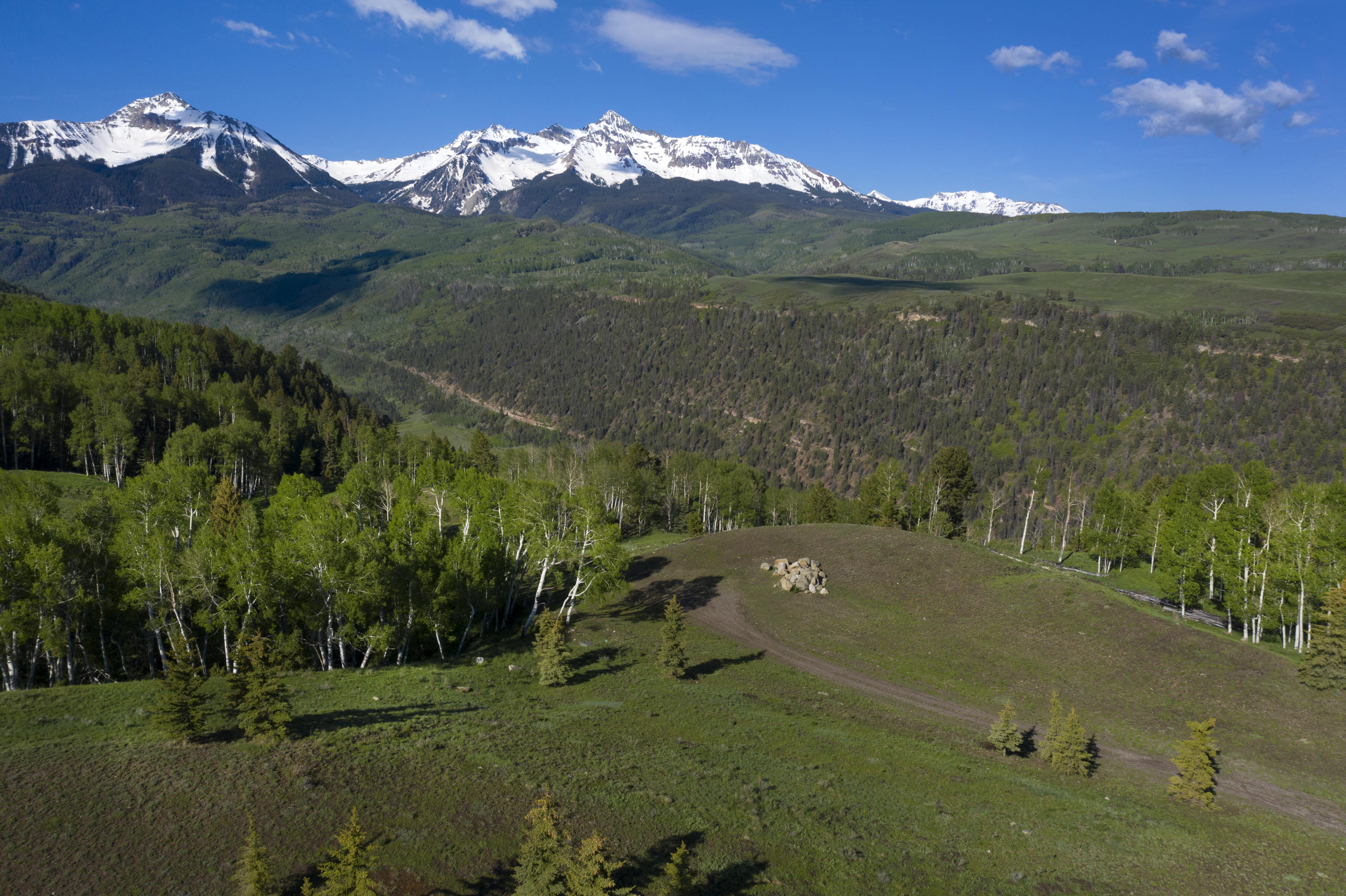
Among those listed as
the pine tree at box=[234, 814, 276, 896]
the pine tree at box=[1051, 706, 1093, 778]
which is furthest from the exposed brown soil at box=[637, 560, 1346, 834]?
the pine tree at box=[234, 814, 276, 896]

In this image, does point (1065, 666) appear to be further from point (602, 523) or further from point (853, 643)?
point (602, 523)

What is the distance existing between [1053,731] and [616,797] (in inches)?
929

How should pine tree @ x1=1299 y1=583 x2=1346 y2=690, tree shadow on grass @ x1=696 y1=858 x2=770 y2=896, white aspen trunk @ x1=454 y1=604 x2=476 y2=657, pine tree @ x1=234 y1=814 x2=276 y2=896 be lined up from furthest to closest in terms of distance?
white aspen trunk @ x1=454 y1=604 x2=476 y2=657, pine tree @ x1=1299 y1=583 x2=1346 y2=690, tree shadow on grass @ x1=696 y1=858 x2=770 y2=896, pine tree @ x1=234 y1=814 x2=276 y2=896

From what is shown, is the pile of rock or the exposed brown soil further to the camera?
the pile of rock

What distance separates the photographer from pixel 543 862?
18922mm

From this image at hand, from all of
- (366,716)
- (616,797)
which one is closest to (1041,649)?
(616,797)

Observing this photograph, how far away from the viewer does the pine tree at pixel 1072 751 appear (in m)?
33.0

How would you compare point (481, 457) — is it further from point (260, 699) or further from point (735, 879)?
point (735, 879)

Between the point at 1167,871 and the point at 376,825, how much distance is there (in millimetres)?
28194

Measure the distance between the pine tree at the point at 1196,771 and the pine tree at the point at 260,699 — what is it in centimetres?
3907

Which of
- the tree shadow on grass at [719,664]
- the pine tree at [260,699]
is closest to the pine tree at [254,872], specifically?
the pine tree at [260,699]

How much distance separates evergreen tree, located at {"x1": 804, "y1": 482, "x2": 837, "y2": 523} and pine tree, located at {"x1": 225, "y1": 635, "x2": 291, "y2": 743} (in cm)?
9079

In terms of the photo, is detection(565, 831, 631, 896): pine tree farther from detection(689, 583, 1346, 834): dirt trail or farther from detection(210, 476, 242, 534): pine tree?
detection(210, 476, 242, 534): pine tree

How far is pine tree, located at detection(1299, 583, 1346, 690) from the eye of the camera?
1598 inches
